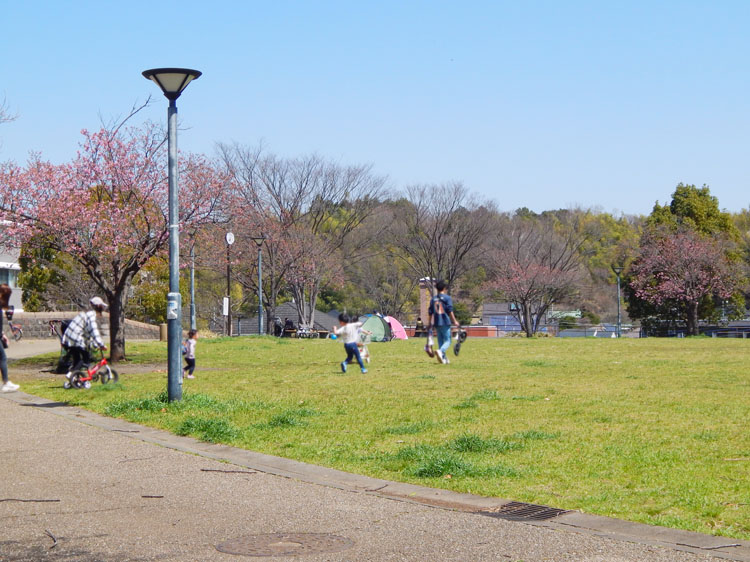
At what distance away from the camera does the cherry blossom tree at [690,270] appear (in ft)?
172

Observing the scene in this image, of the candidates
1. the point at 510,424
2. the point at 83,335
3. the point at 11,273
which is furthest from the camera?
the point at 11,273

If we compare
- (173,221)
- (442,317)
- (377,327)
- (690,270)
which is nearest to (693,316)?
(690,270)

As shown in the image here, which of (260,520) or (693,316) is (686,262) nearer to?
(693,316)

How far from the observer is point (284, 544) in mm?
6277

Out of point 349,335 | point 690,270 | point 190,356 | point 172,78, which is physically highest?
point 172,78

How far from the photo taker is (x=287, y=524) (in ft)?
22.6

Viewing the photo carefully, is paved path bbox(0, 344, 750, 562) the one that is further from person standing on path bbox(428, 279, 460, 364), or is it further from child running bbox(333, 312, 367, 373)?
child running bbox(333, 312, 367, 373)

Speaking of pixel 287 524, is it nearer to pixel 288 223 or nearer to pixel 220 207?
pixel 220 207

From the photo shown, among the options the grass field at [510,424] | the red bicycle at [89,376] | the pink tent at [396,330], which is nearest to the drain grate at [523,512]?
the grass field at [510,424]

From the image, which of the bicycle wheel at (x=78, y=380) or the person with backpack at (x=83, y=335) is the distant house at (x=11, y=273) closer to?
the bicycle wheel at (x=78, y=380)

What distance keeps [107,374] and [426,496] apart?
11029mm

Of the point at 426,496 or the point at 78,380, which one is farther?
the point at 78,380

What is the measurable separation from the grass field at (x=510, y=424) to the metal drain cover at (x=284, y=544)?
1.93m

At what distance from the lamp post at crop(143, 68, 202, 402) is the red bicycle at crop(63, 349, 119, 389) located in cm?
281
